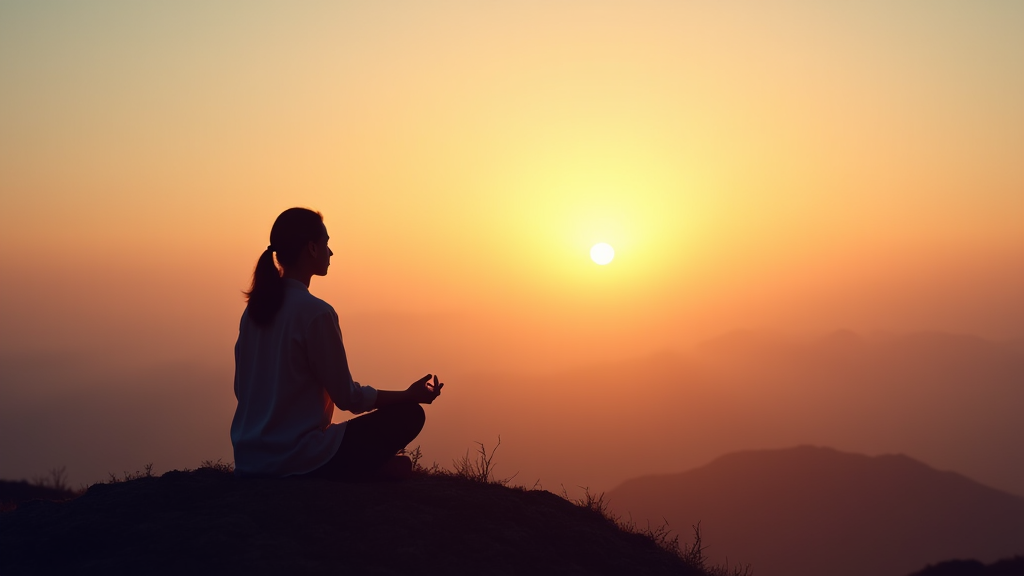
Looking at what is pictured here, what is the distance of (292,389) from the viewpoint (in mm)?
5391

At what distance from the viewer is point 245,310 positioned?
5512 mm

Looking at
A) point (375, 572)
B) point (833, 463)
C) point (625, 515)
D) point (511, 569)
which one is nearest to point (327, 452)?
point (375, 572)

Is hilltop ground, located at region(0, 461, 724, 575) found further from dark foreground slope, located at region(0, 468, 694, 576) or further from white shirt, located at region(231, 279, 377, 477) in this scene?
white shirt, located at region(231, 279, 377, 477)

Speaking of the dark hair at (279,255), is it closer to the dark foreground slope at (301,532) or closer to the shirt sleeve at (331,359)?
the shirt sleeve at (331,359)

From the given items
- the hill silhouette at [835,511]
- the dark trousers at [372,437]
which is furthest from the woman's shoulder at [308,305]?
the hill silhouette at [835,511]

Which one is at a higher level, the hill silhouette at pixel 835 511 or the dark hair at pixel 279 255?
the dark hair at pixel 279 255

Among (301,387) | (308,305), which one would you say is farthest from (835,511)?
(308,305)

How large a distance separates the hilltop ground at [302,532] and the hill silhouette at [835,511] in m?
132

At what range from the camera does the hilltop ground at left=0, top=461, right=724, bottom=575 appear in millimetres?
4973

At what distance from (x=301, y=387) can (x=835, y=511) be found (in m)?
187

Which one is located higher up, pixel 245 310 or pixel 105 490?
pixel 245 310

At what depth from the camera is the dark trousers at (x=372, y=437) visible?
5586mm

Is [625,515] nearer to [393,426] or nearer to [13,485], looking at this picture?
[393,426]

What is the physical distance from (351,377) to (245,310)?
0.89 metres
